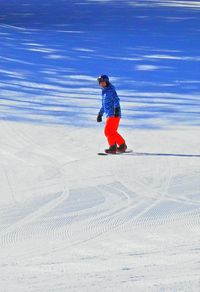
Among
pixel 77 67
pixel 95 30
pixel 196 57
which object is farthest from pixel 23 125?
pixel 95 30

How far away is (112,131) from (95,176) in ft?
4.01

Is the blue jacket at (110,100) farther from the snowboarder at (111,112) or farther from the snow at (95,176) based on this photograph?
the snow at (95,176)

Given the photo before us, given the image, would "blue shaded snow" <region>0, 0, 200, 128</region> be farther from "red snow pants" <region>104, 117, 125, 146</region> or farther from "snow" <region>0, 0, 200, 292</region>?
"red snow pants" <region>104, 117, 125, 146</region>

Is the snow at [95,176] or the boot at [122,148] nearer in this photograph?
the snow at [95,176]

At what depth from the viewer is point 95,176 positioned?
27.8 feet

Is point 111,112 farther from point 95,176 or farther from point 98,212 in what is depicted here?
point 98,212

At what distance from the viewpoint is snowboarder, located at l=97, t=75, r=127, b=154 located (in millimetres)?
9273

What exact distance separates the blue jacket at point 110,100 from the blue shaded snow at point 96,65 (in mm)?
1981

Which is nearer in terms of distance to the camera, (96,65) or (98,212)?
(98,212)

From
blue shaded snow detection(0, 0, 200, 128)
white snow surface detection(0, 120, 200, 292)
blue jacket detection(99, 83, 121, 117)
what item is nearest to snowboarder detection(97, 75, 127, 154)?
blue jacket detection(99, 83, 121, 117)

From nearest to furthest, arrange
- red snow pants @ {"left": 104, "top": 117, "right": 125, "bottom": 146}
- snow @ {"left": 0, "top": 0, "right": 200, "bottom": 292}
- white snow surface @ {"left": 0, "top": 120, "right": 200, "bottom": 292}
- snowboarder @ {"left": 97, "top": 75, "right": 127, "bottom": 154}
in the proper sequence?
white snow surface @ {"left": 0, "top": 120, "right": 200, "bottom": 292} → snow @ {"left": 0, "top": 0, "right": 200, "bottom": 292} → snowboarder @ {"left": 97, "top": 75, "right": 127, "bottom": 154} → red snow pants @ {"left": 104, "top": 117, "right": 125, "bottom": 146}

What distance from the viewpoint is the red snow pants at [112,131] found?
9.45 meters

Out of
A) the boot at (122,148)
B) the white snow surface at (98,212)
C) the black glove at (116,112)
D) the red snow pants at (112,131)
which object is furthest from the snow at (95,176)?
the black glove at (116,112)

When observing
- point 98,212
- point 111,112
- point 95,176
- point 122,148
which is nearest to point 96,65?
point 122,148
